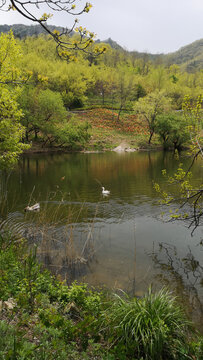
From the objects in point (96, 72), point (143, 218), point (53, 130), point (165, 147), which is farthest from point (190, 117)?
point (96, 72)

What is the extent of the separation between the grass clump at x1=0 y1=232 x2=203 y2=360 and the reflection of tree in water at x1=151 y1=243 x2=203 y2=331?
122 cm

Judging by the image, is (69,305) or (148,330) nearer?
(148,330)

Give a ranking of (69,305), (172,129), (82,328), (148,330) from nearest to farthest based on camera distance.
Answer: (82,328)
(148,330)
(69,305)
(172,129)

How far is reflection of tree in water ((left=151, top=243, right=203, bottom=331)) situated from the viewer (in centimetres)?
667

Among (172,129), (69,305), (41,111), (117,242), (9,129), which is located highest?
(41,111)

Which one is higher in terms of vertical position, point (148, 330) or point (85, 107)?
point (85, 107)

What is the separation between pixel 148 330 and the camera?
441 cm

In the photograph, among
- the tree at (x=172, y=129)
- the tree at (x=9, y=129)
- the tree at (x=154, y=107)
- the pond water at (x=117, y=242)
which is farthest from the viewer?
the tree at (x=154, y=107)

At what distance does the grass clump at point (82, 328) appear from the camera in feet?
11.0

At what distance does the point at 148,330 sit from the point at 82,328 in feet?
4.08

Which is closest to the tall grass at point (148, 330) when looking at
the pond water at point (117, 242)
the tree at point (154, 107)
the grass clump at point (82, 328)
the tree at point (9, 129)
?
the grass clump at point (82, 328)

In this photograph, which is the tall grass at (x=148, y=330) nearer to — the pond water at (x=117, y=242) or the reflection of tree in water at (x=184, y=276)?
the reflection of tree in water at (x=184, y=276)

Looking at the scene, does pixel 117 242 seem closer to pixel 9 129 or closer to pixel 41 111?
pixel 9 129

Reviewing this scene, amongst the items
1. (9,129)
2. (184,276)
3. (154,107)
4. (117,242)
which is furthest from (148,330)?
(154,107)
